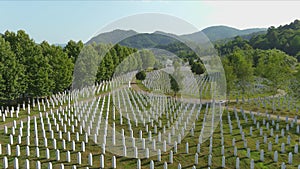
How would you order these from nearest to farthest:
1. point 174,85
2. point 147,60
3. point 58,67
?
point 58,67 → point 174,85 → point 147,60

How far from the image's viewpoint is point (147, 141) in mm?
15953

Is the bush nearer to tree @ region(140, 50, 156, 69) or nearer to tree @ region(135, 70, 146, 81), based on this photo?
tree @ region(135, 70, 146, 81)

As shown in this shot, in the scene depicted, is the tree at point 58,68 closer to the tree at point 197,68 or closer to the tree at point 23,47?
the tree at point 23,47

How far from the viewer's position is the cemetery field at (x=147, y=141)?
43.2 feet

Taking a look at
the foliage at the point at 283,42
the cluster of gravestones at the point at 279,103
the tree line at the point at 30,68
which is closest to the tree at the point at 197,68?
the tree line at the point at 30,68

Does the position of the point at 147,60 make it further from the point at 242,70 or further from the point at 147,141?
the point at 147,141

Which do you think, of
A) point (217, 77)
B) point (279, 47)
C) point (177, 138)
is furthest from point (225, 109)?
point (279, 47)

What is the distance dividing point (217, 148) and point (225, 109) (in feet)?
36.5

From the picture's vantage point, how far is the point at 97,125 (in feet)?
59.0

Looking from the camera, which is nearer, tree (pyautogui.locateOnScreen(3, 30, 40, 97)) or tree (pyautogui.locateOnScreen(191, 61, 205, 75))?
tree (pyautogui.locateOnScreen(3, 30, 40, 97))

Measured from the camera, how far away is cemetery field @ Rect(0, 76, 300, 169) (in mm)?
13172

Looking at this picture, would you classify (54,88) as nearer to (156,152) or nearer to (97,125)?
(97,125)

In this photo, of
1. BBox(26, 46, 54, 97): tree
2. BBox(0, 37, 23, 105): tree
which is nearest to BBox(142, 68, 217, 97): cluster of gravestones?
BBox(26, 46, 54, 97): tree

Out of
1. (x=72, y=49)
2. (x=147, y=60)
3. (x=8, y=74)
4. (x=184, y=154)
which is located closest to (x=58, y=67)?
(x=8, y=74)
